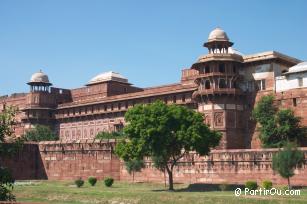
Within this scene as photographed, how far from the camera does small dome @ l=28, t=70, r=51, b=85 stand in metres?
67.8

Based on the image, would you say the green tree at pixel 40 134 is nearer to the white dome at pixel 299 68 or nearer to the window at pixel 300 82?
the white dome at pixel 299 68

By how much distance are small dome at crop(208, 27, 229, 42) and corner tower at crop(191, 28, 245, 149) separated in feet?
5.78

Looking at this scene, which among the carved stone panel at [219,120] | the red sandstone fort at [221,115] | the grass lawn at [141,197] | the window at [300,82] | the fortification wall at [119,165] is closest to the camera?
the grass lawn at [141,197]

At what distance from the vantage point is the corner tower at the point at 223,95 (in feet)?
142

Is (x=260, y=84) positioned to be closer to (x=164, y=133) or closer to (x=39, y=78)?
(x=164, y=133)

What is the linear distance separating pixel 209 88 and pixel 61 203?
61.0ft

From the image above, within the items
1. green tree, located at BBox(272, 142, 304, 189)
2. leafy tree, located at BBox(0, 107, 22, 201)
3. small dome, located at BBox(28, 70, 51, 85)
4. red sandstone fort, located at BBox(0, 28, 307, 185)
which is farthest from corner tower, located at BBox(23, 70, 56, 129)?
leafy tree, located at BBox(0, 107, 22, 201)

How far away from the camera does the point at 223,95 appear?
4350 cm

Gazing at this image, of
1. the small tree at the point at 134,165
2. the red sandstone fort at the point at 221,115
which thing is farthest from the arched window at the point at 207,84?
the small tree at the point at 134,165

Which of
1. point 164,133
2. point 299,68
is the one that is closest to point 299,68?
point 299,68

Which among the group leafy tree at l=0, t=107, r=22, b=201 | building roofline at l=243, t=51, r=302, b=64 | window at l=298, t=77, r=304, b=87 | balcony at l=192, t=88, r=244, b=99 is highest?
building roofline at l=243, t=51, r=302, b=64

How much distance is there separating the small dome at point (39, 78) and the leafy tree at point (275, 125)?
1416 inches

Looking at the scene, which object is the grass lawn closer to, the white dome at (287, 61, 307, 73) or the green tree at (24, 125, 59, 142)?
the white dome at (287, 61, 307, 73)

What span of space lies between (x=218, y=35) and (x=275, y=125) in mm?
10660
